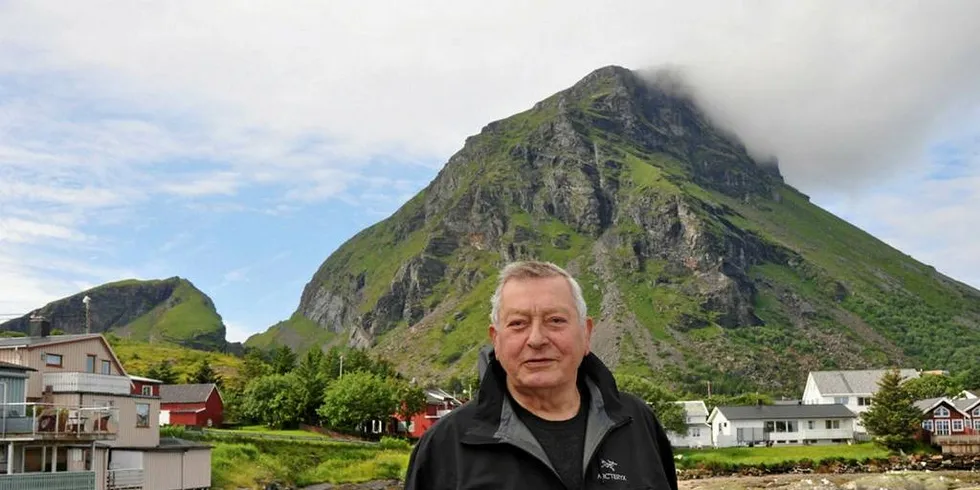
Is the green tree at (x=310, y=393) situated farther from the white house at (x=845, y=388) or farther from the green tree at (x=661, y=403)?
the white house at (x=845, y=388)

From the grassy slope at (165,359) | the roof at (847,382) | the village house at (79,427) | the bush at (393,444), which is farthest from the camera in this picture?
the grassy slope at (165,359)

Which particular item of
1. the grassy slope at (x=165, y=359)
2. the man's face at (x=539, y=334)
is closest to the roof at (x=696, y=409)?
the grassy slope at (x=165, y=359)

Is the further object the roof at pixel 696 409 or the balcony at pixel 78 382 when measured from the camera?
the roof at pixel 696 409

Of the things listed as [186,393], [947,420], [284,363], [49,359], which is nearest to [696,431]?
[947,420]

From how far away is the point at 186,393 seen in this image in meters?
91.4

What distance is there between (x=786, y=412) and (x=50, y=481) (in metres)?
97.4

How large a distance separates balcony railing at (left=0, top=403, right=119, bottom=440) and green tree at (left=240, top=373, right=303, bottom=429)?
49.1 m

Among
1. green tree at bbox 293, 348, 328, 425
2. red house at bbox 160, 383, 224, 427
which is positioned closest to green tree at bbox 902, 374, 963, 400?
green tree at bbox 293, 348, 328, 425

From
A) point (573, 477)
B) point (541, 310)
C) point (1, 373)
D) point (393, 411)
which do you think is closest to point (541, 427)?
point (573, 477)

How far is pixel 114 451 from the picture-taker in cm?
4475

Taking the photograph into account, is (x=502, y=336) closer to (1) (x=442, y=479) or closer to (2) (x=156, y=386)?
(1) (x=442, y=479)

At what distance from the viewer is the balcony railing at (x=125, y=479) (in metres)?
43.1

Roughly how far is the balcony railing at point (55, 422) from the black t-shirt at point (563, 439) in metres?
38.8

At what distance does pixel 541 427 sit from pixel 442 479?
A: 574mm
